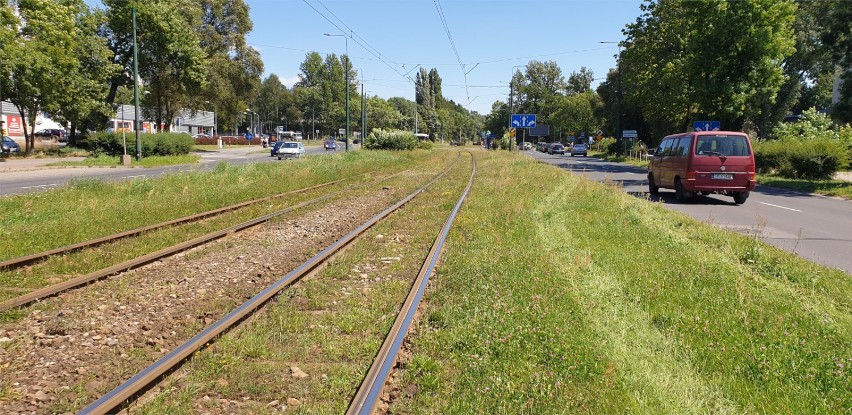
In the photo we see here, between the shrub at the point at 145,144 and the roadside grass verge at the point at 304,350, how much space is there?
120ft

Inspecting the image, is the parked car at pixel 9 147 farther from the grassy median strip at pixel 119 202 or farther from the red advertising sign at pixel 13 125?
the grassy median strip at pixel 119 202

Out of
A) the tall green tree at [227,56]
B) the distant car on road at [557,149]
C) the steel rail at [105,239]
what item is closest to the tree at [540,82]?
the distant car on road at [557,149]

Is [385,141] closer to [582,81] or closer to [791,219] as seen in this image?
[791,219]

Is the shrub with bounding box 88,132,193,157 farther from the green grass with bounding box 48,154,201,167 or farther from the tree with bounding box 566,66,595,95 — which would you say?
the tree with bounding box 566,66,595,95

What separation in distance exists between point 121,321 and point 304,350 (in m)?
1.93

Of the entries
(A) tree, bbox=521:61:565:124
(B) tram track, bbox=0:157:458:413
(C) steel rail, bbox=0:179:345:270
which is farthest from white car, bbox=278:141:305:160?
(A) tree, bbox=521:61:565:124

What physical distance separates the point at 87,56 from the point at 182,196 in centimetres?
3109

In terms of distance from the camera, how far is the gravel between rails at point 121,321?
387cm

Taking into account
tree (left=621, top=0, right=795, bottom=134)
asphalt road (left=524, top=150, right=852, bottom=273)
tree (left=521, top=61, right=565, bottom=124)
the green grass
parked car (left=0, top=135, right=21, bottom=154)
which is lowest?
asphalt road (left=524, top=150, right=852, bottom=273)

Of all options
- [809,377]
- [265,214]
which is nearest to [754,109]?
[265,214]

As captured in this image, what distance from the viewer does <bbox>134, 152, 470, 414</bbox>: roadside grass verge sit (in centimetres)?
368

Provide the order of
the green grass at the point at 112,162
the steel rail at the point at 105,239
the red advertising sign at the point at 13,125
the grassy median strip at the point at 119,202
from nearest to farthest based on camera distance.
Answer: the steel rail at the point at 105,239
the grassy median strip at the point at 119,202
the green grass at the point at 112,162
the red advertising sign at the point at 13,125

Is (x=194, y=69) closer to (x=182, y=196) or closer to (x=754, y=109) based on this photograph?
(x=182, y=196)

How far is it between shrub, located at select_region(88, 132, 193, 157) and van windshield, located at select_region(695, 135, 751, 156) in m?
35.1
